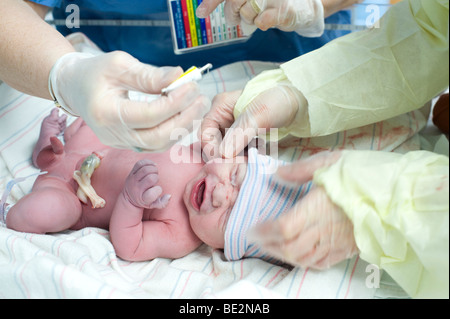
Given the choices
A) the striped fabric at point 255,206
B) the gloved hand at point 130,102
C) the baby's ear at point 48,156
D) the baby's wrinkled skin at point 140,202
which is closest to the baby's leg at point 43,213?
the baby's wrinkled skin at point 140,202

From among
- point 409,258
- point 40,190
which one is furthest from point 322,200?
point 40,190

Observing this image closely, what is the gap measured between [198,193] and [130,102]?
0.32 m

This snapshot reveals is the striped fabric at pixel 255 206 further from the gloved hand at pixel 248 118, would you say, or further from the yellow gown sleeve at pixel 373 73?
the yellow gown sleeve at pixel 373 73

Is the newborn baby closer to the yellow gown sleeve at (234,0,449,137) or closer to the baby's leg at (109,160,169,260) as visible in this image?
the baby's leg at (109,160,169,260)

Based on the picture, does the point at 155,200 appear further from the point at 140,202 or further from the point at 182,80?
the point at 182,80

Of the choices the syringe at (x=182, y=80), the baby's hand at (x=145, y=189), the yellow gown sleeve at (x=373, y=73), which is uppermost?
the syringe at (x=182, y=80)

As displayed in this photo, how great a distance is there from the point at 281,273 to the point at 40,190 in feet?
2.00

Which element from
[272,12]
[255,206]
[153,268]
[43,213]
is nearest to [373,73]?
[272,12]

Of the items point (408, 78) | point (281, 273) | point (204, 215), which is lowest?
point (281, 273)

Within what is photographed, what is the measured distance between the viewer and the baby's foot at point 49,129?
1148mm

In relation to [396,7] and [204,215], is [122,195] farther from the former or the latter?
[396,7]

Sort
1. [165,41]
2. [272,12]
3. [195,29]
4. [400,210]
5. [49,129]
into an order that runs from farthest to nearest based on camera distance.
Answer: [165,41] < [195,29] < [49,129] < [272,12] < [400,210]

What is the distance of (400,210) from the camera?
2.19 ft

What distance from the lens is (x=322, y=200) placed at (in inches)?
27.8
